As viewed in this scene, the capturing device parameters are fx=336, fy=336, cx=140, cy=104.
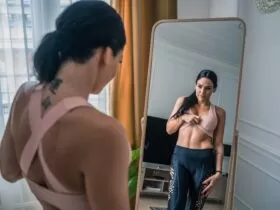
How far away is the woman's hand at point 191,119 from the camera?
1.51 metres

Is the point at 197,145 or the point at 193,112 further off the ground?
the point at 193,112

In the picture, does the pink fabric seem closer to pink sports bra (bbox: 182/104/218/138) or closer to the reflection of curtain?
pink sports bra (bbox: 182/104/218/138)

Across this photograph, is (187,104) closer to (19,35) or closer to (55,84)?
(55,84)

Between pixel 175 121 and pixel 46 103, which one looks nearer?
pixel 46 103

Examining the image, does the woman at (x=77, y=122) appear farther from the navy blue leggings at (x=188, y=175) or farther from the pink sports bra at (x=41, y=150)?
the navy blue leggings at (x=188, y=175)

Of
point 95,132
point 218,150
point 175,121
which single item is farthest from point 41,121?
point 218,150

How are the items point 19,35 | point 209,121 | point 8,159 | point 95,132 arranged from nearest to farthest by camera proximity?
point 95,132
point 8,159
point 209,121
point 19,35

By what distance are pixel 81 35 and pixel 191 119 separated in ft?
2.62

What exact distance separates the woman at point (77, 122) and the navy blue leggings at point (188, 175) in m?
0.68

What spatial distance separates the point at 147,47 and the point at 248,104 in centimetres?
67

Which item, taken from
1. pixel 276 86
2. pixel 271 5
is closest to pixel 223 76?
pixel 276 86

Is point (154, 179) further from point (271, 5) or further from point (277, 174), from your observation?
point (271, 5)

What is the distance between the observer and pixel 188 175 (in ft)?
5.11

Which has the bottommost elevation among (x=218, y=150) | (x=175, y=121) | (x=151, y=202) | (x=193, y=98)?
(x=151, y=202)
